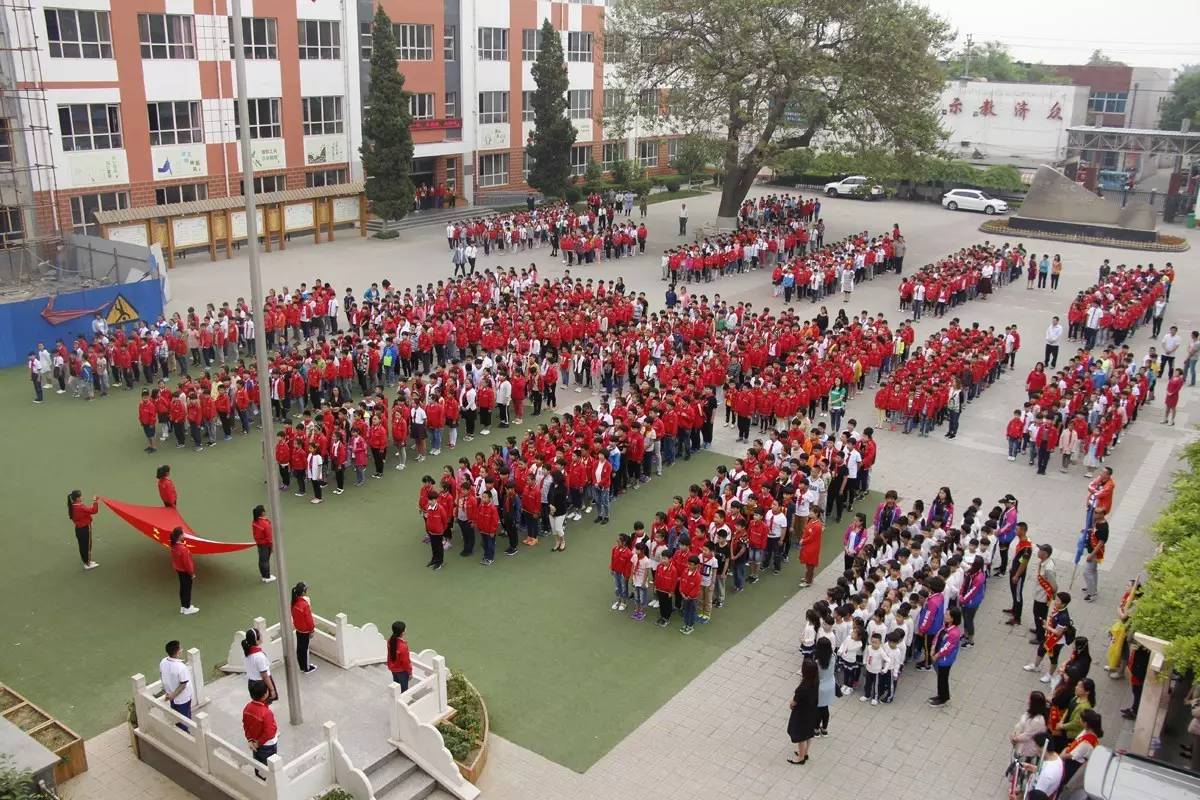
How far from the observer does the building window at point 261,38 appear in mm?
35000

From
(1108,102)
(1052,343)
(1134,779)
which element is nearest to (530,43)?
(1052,343)

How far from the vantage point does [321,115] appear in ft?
125

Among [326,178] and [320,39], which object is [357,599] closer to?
[326,178]

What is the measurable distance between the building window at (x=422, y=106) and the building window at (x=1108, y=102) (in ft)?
155

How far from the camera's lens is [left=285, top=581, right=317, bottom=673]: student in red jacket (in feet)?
37.9

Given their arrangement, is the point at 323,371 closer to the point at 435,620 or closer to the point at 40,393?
the point at 40,393

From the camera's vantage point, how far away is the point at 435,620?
13.5m

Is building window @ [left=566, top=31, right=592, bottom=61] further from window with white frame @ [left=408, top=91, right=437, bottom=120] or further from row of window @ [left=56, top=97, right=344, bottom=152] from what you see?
row of window @ [left=56, top=97, right=344, bottom=152]

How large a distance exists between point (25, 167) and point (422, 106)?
1659 cm

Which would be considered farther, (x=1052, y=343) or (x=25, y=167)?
(x=25, y=167)

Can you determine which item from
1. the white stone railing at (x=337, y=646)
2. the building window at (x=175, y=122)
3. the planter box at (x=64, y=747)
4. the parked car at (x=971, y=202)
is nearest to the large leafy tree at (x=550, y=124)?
the building window at (x=175, y=122)

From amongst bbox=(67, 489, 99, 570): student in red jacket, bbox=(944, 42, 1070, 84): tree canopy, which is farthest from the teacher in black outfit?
bbox=(944, 42, 1070, 84): tree canopy

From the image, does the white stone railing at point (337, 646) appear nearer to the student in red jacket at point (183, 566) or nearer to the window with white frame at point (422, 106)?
the student in red jacket at point (183, 566)

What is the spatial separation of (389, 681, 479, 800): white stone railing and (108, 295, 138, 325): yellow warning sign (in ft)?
59.5
